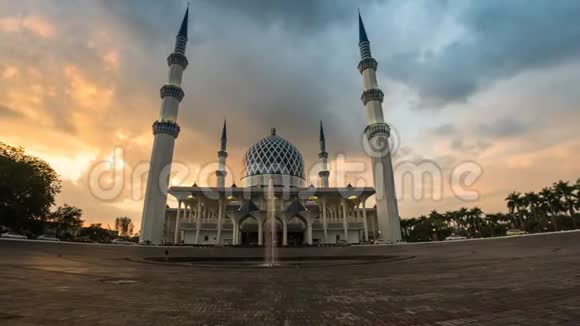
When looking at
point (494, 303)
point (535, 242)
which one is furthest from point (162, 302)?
point (535, 242)

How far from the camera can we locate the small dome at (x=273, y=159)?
6762 centimetres

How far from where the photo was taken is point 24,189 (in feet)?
109

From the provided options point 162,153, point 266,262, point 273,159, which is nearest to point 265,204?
point 273,159

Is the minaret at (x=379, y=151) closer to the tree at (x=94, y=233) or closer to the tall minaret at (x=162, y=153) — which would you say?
the tall minaret at (x=162, y=153)

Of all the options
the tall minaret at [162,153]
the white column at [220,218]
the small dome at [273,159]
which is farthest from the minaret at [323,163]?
the tall minaret at [162,153]

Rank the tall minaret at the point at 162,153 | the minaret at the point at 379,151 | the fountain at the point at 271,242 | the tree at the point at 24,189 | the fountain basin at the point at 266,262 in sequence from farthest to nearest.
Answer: the minaret at the point at 379,151 → the tall minaret at the point at 162,153 → the tree at the point at 24,189 → the fountain at the point at 271,242 → the fountain basin at the point at 266,262

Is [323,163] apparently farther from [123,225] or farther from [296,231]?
[123,225]

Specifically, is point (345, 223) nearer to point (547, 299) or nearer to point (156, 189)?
point (156, 189)

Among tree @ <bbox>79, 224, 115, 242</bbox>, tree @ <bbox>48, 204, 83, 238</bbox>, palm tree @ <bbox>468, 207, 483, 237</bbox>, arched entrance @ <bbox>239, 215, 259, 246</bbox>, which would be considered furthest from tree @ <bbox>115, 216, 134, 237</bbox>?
palm tree @ <bbox>468, 207, 483, 237</bbox>

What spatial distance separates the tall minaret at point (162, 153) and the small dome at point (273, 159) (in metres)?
22.7

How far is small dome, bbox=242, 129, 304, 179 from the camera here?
222 ft

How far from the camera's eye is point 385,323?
4418 mm

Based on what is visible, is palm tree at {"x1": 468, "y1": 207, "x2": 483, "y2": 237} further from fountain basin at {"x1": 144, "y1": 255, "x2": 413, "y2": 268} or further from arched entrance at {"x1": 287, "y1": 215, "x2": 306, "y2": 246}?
fountain basin at {"x1": 144, "y1": 255, "x2": 413, "y2": 268}

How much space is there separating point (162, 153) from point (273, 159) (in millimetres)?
27046
